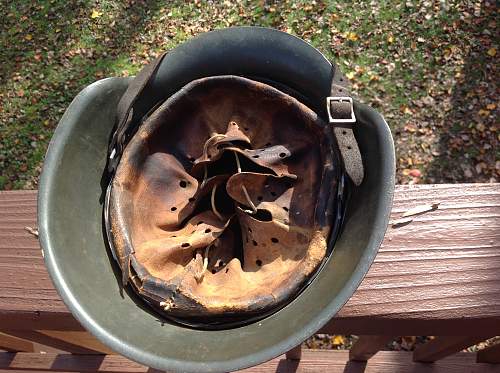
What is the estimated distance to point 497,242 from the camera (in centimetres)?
103

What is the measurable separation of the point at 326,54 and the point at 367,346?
6.12 feet

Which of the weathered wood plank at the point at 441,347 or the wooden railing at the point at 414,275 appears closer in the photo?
the wooden railing at the point at 414,275

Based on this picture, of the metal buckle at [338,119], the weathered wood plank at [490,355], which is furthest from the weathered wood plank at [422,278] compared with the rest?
the weathered wood plank at [490,355]

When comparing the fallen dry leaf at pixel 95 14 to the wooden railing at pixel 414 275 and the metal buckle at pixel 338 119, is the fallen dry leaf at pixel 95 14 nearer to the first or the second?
the wooden railing at pixel 414 275

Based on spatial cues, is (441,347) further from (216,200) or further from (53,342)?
(53,342)

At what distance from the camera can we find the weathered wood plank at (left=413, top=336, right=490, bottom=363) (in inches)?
51.1

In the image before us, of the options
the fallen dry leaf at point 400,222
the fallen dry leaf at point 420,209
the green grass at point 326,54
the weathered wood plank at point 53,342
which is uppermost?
the fallen dry leaf at point 420,209

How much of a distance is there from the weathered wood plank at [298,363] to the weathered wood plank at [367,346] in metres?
0.06

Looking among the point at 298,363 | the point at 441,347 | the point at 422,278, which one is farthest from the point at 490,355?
the point at 422,278

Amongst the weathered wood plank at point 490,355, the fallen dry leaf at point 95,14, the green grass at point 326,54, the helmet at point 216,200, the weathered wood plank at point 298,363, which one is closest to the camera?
the helmet at point 216,200

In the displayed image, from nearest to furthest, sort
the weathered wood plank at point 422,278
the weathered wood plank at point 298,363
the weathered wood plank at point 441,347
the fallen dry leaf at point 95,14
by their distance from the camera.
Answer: the weathered wood plank at point 422,278, the weathered wood plank at point 441,347, the weathered wood plank at point 298,363, the fallen dry leaf at point 95,14

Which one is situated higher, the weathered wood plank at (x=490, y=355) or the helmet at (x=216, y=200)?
the helmet at (x=216, y=200)

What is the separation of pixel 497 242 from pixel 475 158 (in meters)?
1.63

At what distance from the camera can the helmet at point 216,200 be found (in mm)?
857
